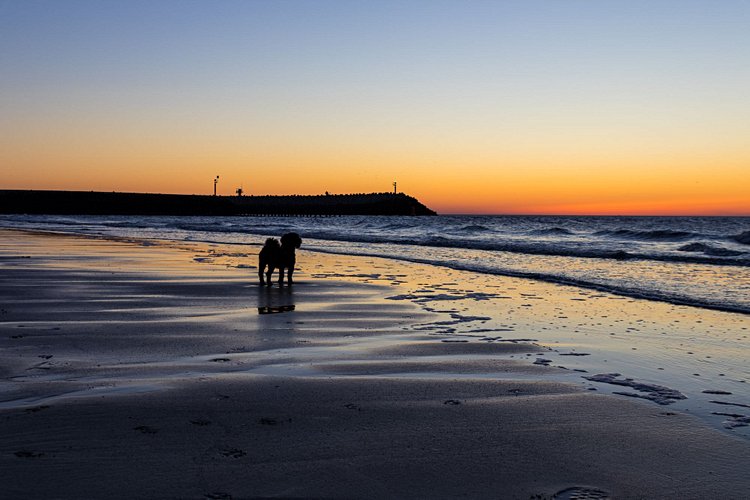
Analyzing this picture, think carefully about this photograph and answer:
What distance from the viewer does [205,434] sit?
3576 mm

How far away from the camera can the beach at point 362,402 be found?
3.04 m

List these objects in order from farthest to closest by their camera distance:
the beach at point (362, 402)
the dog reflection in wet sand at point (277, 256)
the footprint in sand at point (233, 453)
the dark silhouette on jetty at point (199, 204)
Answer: the dark silhouette on jetty at point (199, 204) → the dog reflection in wet sand at point (277, 256) → the footprint in sand at point (233, 453) → the beach at point (362, 402)

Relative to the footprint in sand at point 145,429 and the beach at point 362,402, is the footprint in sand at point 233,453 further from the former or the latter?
the footprint in sand at point 145,429

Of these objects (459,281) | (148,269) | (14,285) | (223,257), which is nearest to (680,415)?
(459,281)

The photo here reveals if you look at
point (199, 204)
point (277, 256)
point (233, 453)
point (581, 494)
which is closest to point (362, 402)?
point (233, 453)

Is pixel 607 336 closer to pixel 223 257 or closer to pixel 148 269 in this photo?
pixel 148 269

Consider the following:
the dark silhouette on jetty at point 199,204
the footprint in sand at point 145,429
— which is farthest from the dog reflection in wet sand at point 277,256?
the dark silhouette on jetty at point 199,204

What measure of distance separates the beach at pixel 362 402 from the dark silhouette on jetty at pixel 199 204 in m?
125

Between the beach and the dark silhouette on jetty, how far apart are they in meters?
125

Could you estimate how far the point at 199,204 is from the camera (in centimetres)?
14262

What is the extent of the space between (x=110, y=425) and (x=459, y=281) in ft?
32.3

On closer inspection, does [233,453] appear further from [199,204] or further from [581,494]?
[199,204]

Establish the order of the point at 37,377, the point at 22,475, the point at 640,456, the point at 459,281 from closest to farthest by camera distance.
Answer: the point at 22,475, the point at 640,456, the point at 37,377, the point at 459,281

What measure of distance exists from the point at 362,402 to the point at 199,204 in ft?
471
